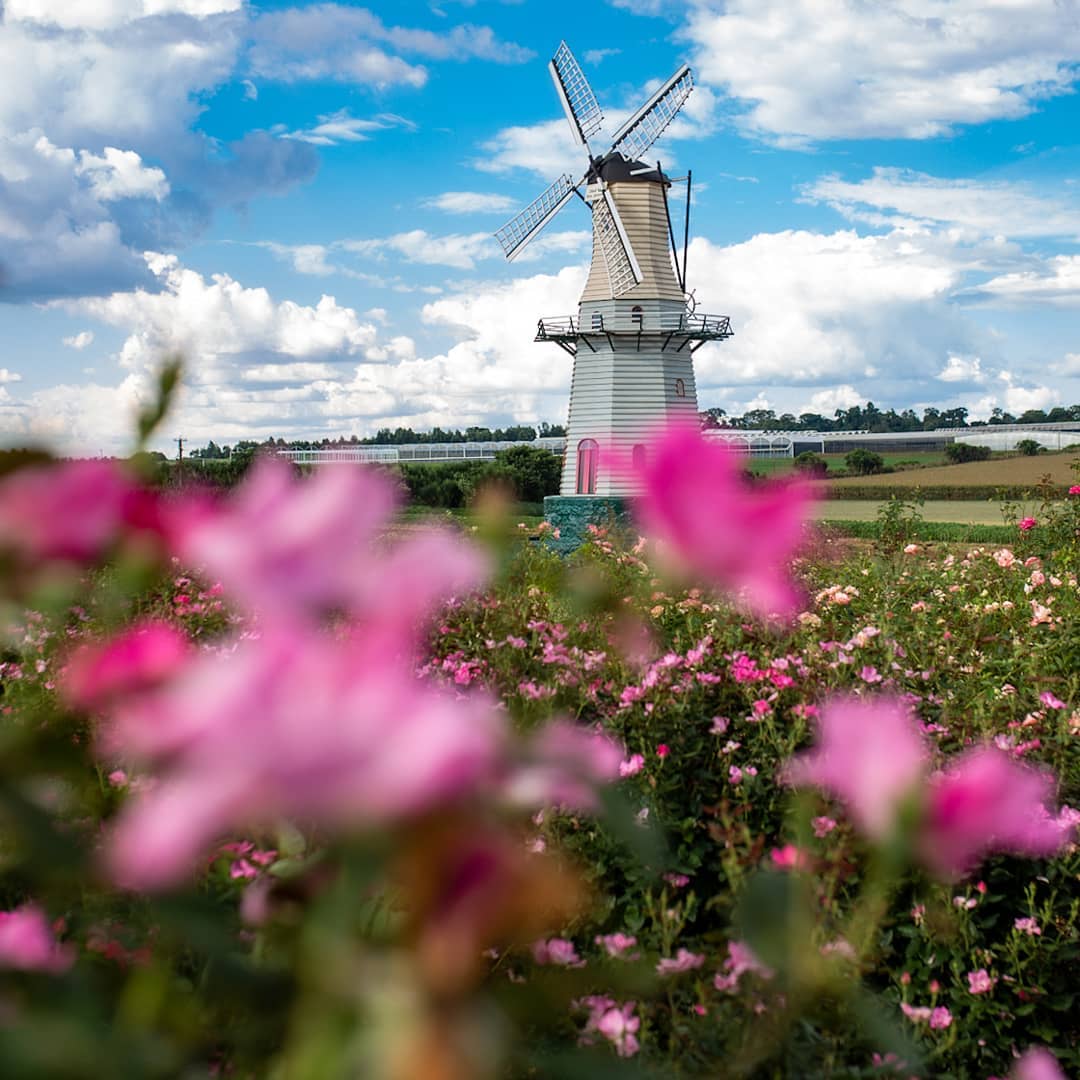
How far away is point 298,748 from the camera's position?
1.22 feet

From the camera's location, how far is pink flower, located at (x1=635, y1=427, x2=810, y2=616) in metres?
0.49

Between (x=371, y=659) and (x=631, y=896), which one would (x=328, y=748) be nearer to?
(x=371, y=659)

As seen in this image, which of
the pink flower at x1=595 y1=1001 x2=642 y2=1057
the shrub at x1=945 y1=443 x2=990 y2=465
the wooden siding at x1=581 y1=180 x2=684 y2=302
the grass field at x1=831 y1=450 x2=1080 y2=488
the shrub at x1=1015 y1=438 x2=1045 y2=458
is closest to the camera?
the pink flower at x1=595 y1=1001 x2=642 y2=1057

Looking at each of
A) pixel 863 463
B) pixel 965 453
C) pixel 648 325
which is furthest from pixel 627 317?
pixel 965 453

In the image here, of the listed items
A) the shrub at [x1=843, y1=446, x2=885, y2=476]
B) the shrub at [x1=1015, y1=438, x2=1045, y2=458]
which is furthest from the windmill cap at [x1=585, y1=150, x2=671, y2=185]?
the shrub at [x1=1015, y1=438, x2=1045, y2=458]

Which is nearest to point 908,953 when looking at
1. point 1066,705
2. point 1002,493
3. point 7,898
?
point 1066,705

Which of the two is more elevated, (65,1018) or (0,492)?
(0,492)

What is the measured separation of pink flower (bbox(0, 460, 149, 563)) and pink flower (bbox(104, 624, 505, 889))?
6.8 inches

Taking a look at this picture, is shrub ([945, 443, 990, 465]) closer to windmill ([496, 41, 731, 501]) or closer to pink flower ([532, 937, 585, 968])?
windmill ([496, 41, 731, 501])

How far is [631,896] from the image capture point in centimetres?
295

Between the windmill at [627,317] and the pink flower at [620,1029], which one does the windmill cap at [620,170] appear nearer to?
the windmill at [627,317]

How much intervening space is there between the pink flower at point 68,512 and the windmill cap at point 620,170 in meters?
25.0

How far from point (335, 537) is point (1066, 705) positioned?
3.38 metres

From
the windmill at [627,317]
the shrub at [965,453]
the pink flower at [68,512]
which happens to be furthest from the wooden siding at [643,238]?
the shrub at [965,453]
